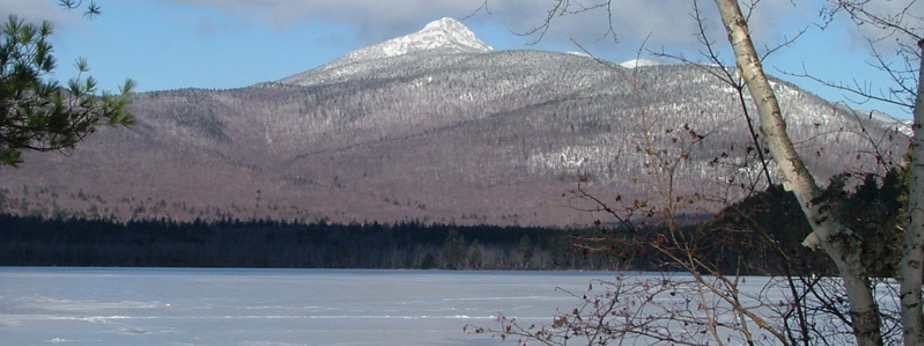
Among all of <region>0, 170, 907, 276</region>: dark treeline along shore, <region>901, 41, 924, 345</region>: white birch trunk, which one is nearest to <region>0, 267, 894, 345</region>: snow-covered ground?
<region>901, 41, 924, 345</region>: white birch trunk

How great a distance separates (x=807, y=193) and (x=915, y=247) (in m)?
0.40

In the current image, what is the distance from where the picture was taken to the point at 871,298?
13.2 feet

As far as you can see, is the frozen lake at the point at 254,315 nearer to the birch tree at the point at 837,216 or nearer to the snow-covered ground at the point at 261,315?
the snow-covered ground at the point at 261,315

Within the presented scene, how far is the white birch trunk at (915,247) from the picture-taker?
385cm

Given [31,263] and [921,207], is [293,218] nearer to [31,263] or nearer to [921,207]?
[31,263]

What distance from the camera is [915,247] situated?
3.86m

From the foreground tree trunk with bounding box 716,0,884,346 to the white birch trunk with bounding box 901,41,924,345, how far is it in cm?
5

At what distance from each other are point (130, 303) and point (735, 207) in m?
31.4

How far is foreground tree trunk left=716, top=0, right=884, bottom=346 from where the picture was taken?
3988 millimetres

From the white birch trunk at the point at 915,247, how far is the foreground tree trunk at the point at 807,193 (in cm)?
5

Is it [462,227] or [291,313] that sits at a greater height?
[462,227]

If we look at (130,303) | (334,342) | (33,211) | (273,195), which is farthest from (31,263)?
(334,342)

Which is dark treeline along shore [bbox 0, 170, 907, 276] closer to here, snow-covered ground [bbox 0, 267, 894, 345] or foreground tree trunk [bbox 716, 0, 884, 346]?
snow-covered ground [bbox 0, 267, 894, 345]

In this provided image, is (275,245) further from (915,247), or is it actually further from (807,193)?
(915,247)
